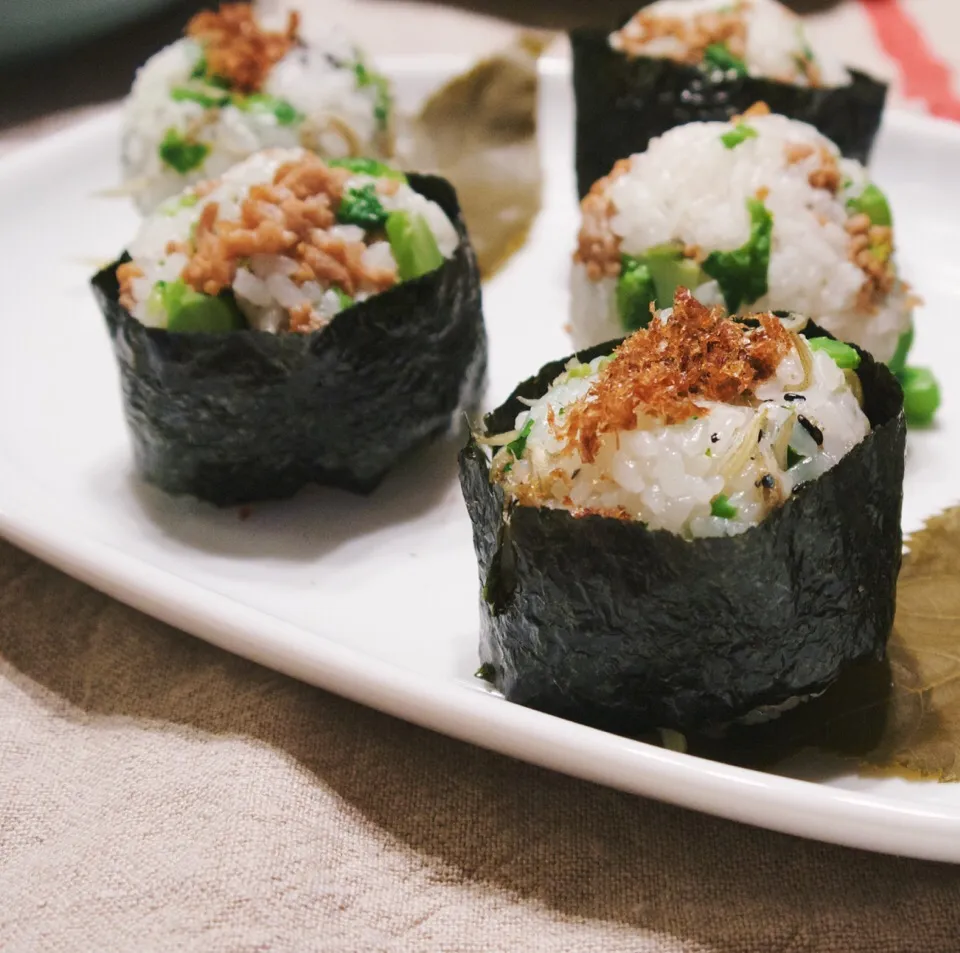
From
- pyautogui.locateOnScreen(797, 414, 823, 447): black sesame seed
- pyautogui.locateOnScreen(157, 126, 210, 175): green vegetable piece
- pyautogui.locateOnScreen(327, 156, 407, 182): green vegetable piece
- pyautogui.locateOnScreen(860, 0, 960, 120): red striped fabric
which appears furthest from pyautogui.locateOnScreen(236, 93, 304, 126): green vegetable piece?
pyautogui.locateOnScreen(860, 0, 960, 120): red striped fabric

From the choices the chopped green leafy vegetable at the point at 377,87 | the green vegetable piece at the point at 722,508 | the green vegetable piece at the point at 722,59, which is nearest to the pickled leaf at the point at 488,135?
the chopped green leafy vegetable at the point at 377,87

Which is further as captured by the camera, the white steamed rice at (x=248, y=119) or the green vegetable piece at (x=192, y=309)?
the white steamed rice at (x=248, y=119)

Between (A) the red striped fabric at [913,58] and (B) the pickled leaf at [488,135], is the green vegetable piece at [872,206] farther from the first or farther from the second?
(A) the red striped fabric at [913,58]

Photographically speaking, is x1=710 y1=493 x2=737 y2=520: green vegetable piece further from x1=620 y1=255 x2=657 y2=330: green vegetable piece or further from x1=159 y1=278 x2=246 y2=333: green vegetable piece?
x1=159 y1=278 x2=246 y2=333: green vegetable piece

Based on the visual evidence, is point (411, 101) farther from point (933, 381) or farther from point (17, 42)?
point (933, 381)

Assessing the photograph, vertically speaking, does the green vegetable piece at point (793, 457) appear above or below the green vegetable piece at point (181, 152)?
above

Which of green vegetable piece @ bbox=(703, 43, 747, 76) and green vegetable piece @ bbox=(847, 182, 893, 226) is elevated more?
green vegetable piece @ bbox=(703, 43, 747, 76)
